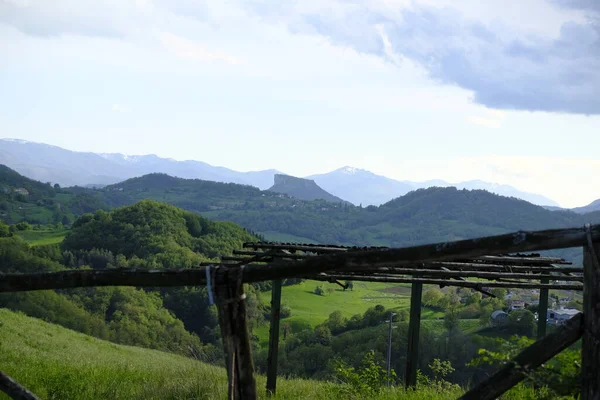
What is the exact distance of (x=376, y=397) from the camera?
736 centimetres

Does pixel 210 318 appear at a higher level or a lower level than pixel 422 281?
lower

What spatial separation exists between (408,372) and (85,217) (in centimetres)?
11294

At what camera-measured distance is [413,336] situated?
30.5ft

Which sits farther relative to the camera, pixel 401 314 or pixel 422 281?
pixel 401 314

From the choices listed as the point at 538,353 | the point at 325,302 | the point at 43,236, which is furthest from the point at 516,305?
the point at 43,236

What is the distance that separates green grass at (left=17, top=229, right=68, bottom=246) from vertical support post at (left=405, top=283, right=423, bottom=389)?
10833 centimetres

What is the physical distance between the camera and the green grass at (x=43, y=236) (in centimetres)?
11212

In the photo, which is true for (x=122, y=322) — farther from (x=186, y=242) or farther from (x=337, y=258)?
(x=337, y=258)

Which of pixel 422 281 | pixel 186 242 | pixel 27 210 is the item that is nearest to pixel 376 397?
pixel 422 281

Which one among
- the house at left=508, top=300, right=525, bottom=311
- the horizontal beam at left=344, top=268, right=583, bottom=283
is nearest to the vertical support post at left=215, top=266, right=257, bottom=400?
the horizontal beam at left=344, top=268, right=583, bottom=283

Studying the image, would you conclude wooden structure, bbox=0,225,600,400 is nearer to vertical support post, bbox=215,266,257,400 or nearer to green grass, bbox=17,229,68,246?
vertical support post, bbox=215,266,257,400

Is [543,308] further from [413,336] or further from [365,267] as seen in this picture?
[365,267]

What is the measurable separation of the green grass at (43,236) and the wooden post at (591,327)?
375ft

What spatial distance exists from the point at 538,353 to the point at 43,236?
125717mm
